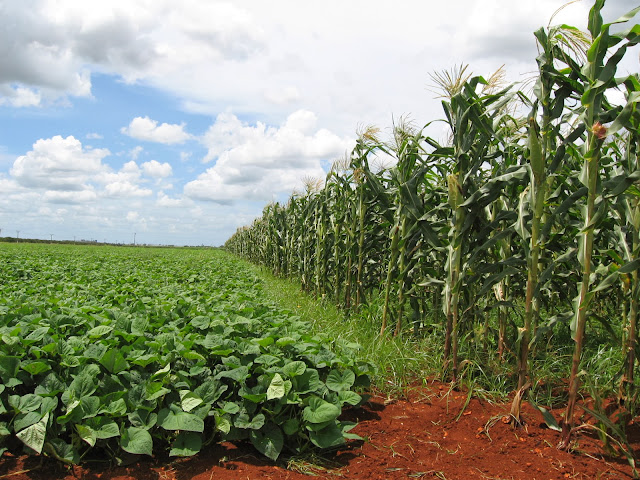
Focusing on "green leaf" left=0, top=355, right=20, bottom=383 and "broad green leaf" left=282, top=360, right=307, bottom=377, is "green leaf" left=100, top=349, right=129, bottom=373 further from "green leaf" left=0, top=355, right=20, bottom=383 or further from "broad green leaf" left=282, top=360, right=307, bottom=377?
"broad green leaf" left=282, top=360, right=307, bottom=377

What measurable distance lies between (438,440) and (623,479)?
1.08 m

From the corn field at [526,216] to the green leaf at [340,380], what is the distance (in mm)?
1008

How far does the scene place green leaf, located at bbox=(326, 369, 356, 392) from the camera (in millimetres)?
3441

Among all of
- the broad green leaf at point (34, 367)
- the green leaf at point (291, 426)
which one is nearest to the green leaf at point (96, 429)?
the broad green leaf at point (34, 367)

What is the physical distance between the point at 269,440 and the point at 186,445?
1.71 ft

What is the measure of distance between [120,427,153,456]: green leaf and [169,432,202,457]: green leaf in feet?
0.50

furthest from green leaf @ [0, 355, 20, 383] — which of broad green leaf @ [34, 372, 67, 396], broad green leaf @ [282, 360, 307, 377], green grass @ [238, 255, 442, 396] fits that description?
green grass @ [238, 255, 442, 396]

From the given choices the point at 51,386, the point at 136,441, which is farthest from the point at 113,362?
the point at 136,441

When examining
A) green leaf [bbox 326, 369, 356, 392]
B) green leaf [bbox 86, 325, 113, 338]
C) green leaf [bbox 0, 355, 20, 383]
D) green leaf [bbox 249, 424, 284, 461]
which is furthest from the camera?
green leaf [bbox 86, 325, 113, 338]

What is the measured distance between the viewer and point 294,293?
32.5 feet

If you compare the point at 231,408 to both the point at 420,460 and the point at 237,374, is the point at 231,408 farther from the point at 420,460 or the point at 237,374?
the point at 420,460

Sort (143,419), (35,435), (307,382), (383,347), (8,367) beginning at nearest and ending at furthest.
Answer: (35,435), (143,419), (8,367), (307,382), (383,347)

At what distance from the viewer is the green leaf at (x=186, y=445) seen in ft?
9.24

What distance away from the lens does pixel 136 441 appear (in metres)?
2.76
